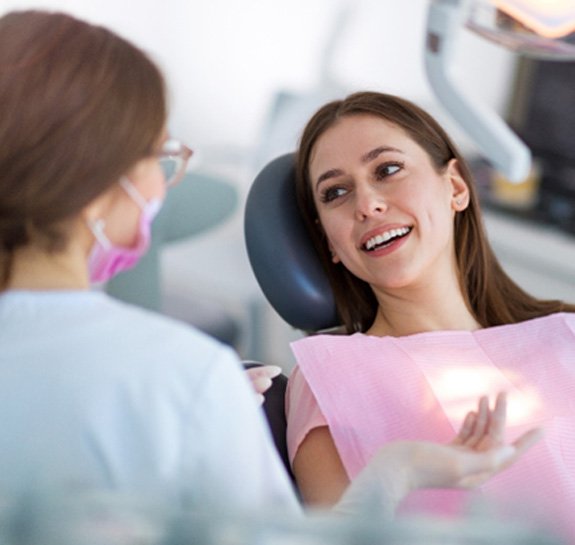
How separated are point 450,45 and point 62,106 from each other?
0.87m

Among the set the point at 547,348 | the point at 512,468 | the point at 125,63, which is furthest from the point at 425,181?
the point at 125,63

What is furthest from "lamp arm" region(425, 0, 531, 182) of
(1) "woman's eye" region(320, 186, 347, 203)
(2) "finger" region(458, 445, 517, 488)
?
(2) "finger" region(458, 445, 517, 488)

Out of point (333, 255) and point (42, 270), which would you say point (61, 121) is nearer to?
point (42, 270)

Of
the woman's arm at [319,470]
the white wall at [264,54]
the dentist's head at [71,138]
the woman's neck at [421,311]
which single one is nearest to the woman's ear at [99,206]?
the dentist's head at [71,138]

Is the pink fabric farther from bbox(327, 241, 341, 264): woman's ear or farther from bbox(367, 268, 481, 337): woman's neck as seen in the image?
bbox(327, 241, 341, 264): woman's ear

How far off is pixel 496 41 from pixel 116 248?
32.2 inches

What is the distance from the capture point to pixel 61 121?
0.83m

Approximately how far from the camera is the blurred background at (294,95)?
305 centimetres

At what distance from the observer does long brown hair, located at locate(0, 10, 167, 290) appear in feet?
2.71

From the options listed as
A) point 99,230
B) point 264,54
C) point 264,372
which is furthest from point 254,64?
point 99,230

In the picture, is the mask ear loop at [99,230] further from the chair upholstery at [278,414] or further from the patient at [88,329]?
the chair upholstery at [278,414]

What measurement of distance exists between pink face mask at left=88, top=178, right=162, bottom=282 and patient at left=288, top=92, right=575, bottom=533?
487 mm

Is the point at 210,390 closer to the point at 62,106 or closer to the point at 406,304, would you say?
the point at 62,106

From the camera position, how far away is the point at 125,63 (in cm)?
87
